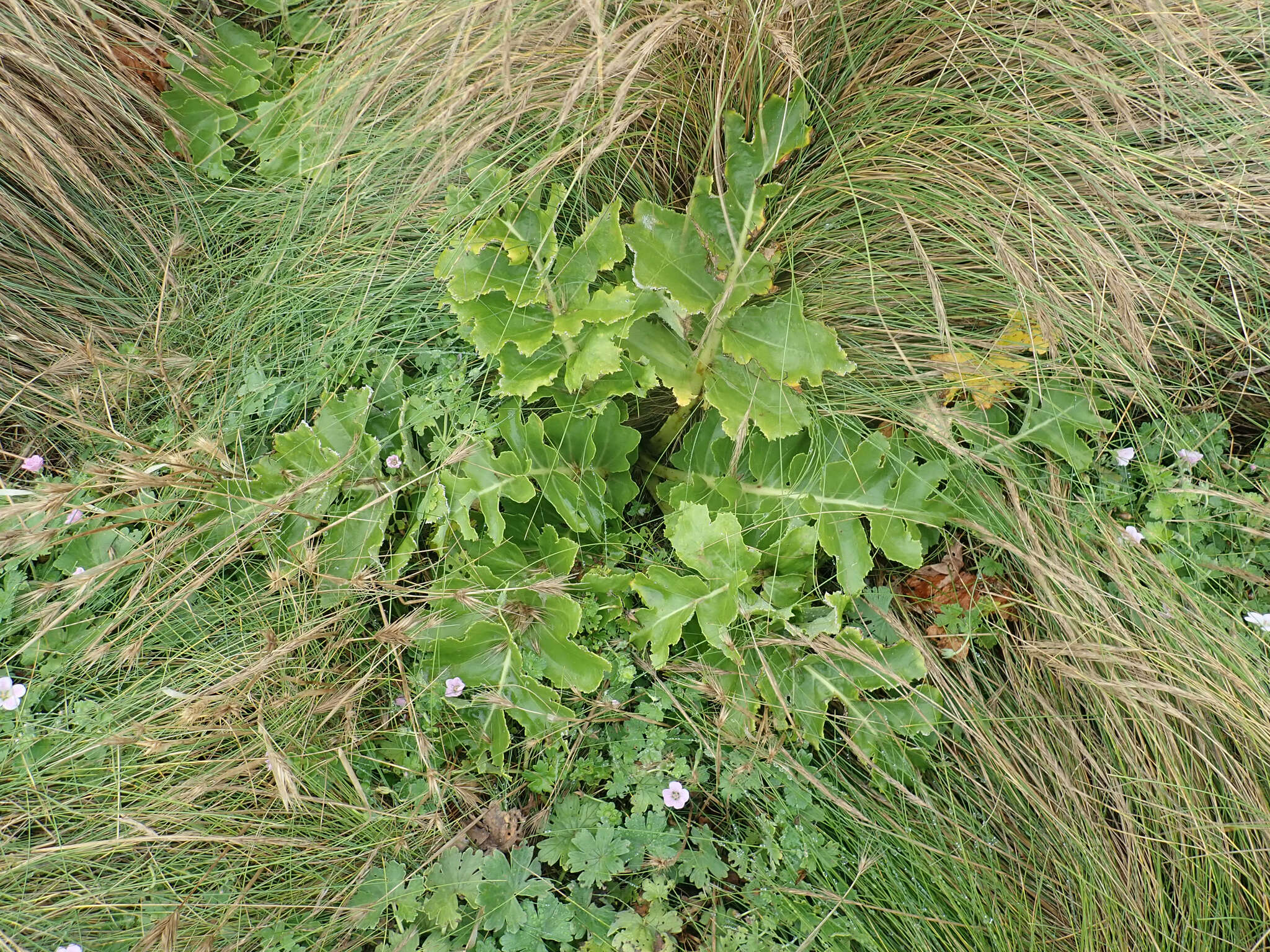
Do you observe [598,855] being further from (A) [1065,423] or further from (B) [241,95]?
(B) [241,95]

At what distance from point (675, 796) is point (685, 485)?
67 centimetres

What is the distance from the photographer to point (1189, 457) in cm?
200

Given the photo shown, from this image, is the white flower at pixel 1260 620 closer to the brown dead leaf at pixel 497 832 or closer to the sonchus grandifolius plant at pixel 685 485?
the sonchus grandifolius plant at pixel 685 485

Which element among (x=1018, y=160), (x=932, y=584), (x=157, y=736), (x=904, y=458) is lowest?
(x=932, y=584)

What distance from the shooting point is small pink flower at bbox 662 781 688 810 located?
1.78 meters

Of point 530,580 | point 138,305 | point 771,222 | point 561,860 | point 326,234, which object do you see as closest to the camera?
point 561,860

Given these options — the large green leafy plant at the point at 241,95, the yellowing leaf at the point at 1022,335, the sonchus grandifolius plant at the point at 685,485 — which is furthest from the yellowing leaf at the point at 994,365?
the large green leafy plant at the point at 241,95

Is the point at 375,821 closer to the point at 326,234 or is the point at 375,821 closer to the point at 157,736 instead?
the point at 157,736

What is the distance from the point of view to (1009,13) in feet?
6.39

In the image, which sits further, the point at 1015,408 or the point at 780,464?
the point at 1015,408

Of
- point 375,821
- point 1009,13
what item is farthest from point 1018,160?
point 375,821

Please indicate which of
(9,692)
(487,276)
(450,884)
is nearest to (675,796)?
(450,884)

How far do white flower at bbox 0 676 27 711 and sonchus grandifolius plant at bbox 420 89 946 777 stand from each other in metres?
0.93

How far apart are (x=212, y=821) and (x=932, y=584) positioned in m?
1.70
